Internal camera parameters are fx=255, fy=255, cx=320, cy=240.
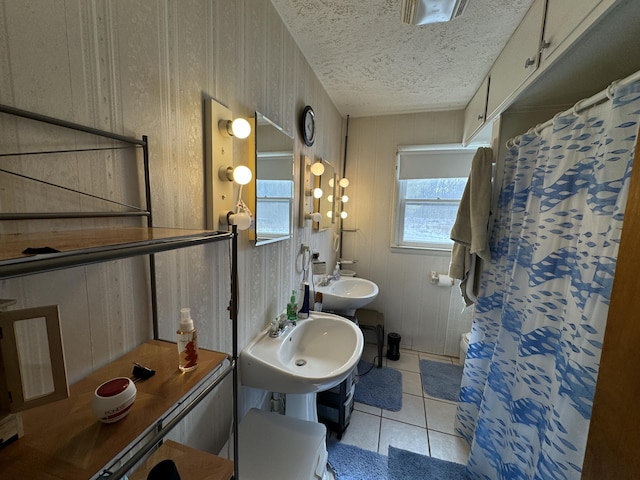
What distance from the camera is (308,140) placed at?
1.74 m

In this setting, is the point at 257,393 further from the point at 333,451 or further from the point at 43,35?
the point at 43,35

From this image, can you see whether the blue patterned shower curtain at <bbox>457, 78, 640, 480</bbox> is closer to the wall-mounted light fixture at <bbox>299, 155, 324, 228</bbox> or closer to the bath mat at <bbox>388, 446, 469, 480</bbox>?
the bath mat at <bbox>388, 446, 469, 480</bbox>

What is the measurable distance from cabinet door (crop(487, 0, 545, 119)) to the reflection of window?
4.28ft

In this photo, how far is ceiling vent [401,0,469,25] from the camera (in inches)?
43.7

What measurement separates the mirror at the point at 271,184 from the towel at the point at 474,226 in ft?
3.67

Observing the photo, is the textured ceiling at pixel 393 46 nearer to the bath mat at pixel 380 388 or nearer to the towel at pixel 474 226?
the towel at pixel 474 226

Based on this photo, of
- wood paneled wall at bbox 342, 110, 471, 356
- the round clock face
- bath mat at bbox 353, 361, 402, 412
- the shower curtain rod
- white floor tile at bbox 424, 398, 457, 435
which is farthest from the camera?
wood paneled wall at bbox 342, 110, 471, 356

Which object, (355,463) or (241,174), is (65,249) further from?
(355,463)

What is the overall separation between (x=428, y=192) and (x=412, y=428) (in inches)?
82.2

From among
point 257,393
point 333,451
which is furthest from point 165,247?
point 333,451

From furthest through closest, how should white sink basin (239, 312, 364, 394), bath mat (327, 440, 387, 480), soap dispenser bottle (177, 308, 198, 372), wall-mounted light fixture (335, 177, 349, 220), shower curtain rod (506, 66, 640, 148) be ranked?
wall-mounted light fixture (335, 177, 349, 220) → bath mat (327, 440, 387, 480) → white sink basin (239, 312, 364, 394) → shower curtain rod (506, 66, 640, 148) → soap dispenser bottle (177, 308, 198, 372)

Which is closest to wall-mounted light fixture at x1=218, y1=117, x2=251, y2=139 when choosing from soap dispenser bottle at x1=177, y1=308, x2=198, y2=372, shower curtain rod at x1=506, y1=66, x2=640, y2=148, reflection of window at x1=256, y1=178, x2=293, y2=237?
reflection of window at x1=256, y1=178, x2=293, y2=237

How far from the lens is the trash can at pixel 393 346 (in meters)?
2.57

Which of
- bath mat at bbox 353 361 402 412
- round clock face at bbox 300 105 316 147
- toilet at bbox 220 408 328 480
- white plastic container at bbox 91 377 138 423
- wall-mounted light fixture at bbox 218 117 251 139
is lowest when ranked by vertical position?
bath mat at bbox 353 361 402 412
